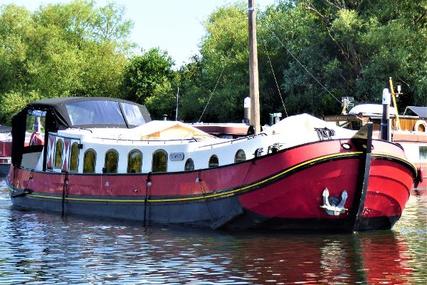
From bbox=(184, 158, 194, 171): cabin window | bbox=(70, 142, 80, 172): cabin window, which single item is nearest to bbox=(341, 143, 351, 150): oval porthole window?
bbox=(184, 158, 194, 171): cabin window

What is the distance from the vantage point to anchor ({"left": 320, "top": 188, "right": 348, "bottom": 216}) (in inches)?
959

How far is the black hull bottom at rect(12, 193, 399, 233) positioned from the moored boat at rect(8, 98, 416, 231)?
29 mm

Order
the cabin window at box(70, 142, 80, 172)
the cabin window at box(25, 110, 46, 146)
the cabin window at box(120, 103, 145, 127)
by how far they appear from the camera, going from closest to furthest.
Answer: the cabin window at box(70, 142, 80, 172)
the cabin window at box(25, 110, 46, 146)
the cabin window at box(120, 103, 145, 127)

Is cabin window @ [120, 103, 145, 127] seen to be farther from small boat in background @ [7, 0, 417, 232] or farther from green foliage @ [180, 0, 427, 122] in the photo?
green foliage @ [180, 0, 427, 122]

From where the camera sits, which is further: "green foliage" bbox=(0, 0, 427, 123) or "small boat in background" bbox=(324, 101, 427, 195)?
"green foliage" bbox=(0, 0, 427, 123)

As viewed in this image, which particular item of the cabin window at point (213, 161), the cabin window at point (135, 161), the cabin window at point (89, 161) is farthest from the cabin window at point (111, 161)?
the cabin window at point (213, 161)

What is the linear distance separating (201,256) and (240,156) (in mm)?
4388

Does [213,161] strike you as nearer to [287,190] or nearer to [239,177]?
[239,177]

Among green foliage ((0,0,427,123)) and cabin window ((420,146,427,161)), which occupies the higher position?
green foliage ((0,0,427,123))

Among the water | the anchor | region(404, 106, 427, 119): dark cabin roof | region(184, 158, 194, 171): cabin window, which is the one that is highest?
region(404, 106, 427, 119): dark cabin roof

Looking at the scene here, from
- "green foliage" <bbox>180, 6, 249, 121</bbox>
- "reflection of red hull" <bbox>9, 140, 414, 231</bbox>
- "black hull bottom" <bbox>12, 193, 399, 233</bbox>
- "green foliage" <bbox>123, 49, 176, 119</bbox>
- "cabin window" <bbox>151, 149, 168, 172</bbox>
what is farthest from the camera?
"green foliage" <bbox>123, 49, 176, 119</bbox>

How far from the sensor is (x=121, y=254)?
2247cm

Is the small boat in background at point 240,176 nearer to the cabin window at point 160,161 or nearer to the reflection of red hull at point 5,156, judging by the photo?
the cabin window at point 160,161

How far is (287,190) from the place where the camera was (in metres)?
24.4
